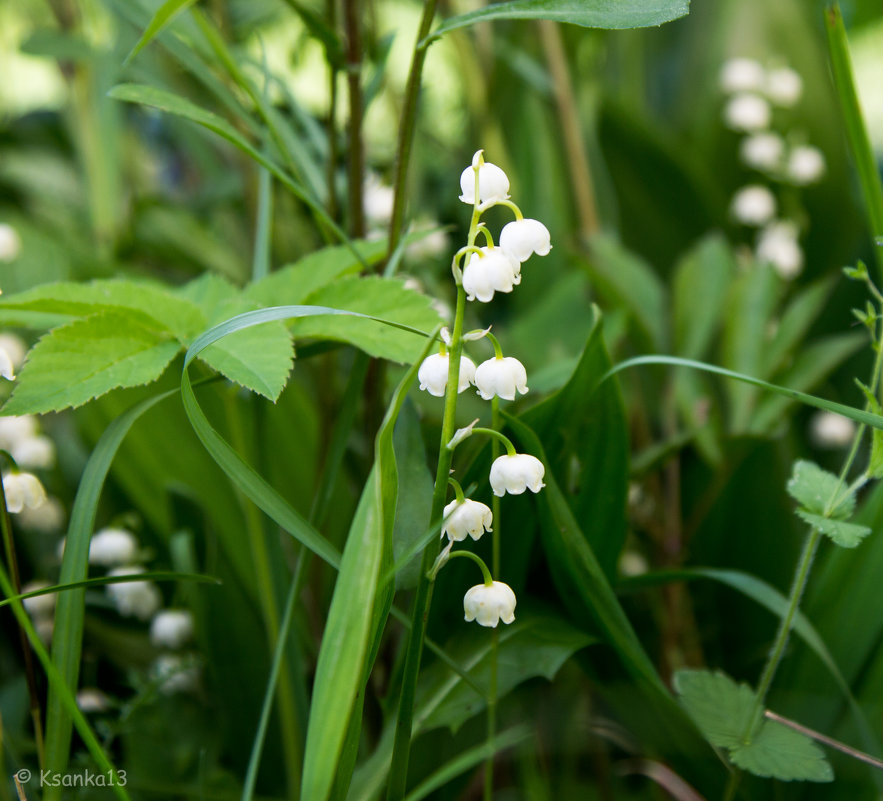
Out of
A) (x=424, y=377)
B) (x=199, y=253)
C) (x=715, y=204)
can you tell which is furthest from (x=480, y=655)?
(x=715, y=204)

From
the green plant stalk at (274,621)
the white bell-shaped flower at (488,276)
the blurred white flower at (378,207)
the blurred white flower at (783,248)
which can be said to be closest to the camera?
the white bell-shaped flower at (488,276)

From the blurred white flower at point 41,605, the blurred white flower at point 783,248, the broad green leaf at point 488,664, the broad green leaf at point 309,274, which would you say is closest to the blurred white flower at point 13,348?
the blurred white flower at point 41,605

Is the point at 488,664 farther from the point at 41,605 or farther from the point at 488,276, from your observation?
the point at 41,605

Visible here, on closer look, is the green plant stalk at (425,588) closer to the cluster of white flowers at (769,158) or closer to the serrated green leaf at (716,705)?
the serrated green leaf at (716,705)

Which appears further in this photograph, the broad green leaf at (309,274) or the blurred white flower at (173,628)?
the blurred white flower at (173,628)

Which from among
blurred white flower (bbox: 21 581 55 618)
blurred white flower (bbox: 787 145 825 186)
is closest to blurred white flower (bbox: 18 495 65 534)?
blurred white flower (bbox: 21 581 55 618)

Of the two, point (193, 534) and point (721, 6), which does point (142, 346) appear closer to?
point (193, 534)
